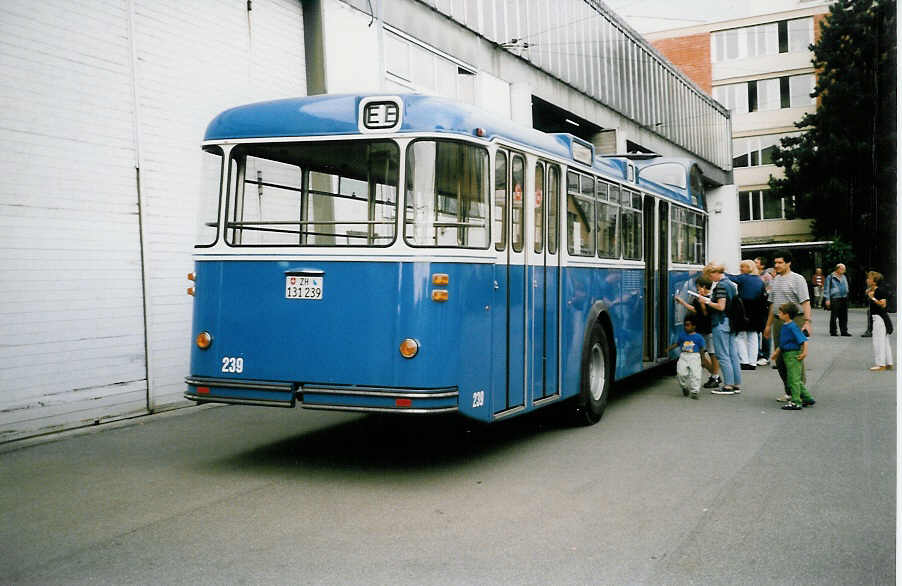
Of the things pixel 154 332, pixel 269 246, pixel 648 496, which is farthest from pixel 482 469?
pixel 154 332

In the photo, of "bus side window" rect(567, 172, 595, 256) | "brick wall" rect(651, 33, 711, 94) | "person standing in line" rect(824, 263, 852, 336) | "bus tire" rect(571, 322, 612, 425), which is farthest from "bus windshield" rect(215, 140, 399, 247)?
"brick wall" rect(651, 33, 711, 94)

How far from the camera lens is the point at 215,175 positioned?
7398 mm

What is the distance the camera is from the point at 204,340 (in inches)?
283

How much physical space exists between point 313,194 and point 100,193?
145 inches

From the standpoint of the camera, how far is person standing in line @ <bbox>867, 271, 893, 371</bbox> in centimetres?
1458

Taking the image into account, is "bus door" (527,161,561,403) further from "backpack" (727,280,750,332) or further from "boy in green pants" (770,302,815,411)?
"backpack" (727,280,750,332)

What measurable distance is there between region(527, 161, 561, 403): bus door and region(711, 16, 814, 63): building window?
8415 millimetres

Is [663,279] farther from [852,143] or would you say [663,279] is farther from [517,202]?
[852,143]

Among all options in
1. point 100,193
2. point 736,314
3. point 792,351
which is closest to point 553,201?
point 792,351

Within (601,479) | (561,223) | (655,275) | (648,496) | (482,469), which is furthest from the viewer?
(655,275)

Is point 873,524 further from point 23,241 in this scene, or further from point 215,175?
point 23,241

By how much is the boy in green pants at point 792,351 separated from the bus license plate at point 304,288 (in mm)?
5773

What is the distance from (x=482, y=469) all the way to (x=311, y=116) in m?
3.27

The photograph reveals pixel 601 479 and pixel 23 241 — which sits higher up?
pixel 23 241
